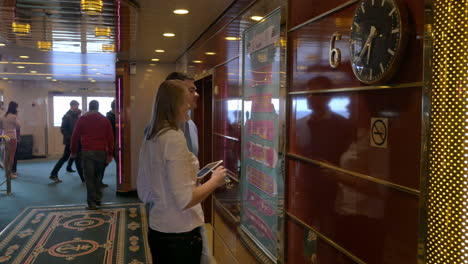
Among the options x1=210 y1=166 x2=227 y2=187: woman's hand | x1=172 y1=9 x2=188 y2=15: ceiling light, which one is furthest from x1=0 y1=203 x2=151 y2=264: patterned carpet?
x1=172 y1=9 x2=188 y2=15: ceiling light

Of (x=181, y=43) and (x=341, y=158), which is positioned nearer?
(x=341, y=158)

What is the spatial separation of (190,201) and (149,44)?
3.85m

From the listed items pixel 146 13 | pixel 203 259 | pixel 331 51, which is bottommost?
pixel 203 259

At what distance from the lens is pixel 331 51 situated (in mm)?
1688

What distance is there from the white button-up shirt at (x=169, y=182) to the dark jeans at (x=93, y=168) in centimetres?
381

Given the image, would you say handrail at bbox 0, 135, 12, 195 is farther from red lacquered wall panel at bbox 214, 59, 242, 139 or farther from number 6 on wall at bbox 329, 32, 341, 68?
number 6 on wall at bbox 329, 32, 341, 68

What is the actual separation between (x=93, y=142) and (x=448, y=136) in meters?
5.04

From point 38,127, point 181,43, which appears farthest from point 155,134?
point 38,127

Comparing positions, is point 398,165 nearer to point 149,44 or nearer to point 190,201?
point 190,201

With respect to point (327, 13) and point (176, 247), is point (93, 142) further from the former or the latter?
point (327, 13)

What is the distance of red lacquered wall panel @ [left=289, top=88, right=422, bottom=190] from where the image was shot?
4.08ft

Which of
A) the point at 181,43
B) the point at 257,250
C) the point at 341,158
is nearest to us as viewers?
the point at 341,158

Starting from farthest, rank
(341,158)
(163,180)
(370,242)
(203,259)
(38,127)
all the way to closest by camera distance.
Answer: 1. (38,127)
2. (203,259)
3. (163,180)
4. (341,158)
5. (370,242)

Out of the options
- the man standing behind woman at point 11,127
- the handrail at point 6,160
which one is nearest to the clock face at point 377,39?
the handrail at point 6,160
